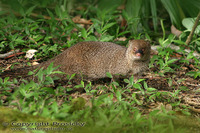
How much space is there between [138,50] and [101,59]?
2.21 ft

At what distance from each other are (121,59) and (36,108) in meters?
1.98

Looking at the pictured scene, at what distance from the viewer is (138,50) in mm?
3920

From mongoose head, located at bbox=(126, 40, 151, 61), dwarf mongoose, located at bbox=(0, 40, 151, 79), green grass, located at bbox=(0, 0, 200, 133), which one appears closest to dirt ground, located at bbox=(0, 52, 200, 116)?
green grass, located at bbox=(0, 0, 200, 133)

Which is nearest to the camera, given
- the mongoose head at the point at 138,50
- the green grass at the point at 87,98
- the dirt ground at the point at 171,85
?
the green grass at the point at 87,98

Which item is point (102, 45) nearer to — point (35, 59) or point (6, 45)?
point (35, 59)

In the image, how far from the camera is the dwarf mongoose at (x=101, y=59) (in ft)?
13.2

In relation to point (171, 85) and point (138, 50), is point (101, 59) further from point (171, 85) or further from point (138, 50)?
point (171, 85)

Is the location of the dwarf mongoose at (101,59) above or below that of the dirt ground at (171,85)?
above

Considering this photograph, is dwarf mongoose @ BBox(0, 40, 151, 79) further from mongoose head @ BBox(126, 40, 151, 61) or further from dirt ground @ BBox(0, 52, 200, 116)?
dirt ground @ BBox(0, 52, 200, 116)

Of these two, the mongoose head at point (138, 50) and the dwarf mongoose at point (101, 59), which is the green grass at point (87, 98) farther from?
the mongoose head at point (138, 50)

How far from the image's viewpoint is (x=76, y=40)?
193 inches

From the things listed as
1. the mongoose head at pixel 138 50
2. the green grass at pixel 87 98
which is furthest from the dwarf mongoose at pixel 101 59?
the green grass at pixel 87 98

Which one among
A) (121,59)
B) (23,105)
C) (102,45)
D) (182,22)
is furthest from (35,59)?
(182,22)

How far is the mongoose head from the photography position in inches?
155
